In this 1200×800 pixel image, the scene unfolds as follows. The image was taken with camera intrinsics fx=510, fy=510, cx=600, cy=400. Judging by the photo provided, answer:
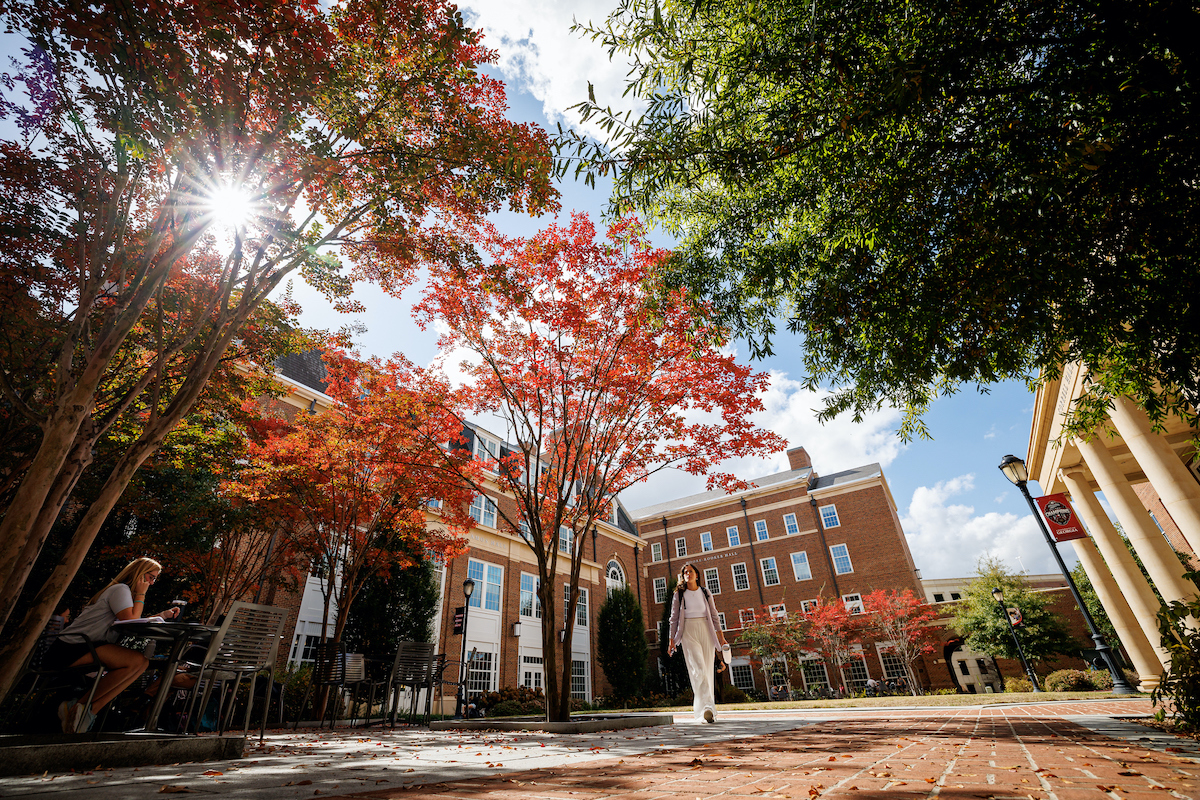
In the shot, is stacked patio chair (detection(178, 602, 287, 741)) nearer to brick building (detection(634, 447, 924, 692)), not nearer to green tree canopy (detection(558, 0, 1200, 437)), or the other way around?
green tree canopy (detection(558, 0, 1200, 437))

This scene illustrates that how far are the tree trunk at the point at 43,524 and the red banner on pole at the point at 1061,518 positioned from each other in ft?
48.7

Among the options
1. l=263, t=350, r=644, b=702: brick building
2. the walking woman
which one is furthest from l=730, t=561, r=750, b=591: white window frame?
the walking woman

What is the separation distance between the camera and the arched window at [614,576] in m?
31.4

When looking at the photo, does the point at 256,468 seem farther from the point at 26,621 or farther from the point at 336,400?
the point at 26,621

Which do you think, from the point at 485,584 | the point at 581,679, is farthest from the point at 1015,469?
the point at 581,679

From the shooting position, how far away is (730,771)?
2.95m

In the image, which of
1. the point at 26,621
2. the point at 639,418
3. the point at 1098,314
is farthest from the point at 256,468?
the point at 1098,314

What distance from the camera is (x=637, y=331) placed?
9477 mm

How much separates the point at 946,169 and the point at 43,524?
918 cm

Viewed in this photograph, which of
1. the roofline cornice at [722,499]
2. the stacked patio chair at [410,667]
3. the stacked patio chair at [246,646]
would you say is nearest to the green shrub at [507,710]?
the stacked patio chair at [410,667]

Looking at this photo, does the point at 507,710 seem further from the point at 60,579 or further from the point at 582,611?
the point at 60,579

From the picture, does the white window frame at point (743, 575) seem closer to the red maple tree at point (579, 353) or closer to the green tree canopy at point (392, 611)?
the green tree canopy at point (392, 611)

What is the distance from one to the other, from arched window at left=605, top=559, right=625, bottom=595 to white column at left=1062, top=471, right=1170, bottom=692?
22.7 meters

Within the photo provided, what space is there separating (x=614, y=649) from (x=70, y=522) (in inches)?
881
